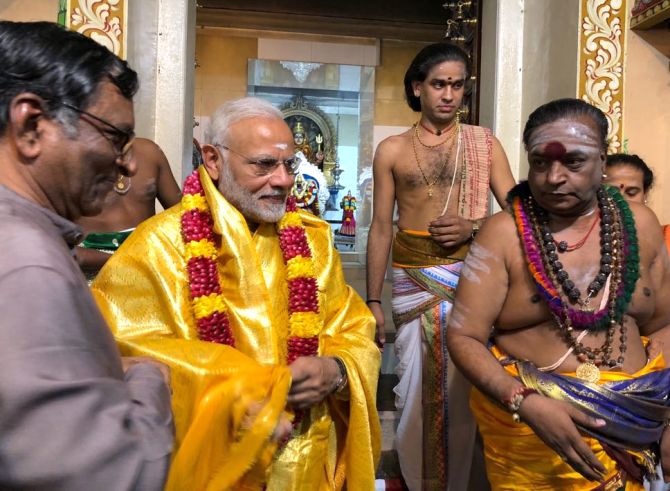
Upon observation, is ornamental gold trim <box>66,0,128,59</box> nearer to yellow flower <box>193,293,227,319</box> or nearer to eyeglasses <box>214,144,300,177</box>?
eyeglasses <box>214,144,300,177</box>

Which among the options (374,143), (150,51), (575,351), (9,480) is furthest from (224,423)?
(374,143)

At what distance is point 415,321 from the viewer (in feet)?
10.6

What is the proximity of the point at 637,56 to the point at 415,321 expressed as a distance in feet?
7.68

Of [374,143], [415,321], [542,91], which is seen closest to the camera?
[415,321]

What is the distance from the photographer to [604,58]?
3824mm

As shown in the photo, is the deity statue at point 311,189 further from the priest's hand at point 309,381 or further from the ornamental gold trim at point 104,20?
the priest's hand at point 309,381

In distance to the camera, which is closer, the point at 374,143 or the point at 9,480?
the point at 9,480

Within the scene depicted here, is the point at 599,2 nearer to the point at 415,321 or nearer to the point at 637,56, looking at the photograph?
the point at 637,56

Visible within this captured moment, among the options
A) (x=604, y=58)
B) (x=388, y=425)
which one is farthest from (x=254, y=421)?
(x=604, y=58)

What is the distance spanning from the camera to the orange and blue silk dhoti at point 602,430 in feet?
6.26

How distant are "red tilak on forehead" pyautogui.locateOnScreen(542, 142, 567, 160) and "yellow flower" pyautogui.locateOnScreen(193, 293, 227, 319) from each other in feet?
3.96

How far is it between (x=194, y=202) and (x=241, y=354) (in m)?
0.58

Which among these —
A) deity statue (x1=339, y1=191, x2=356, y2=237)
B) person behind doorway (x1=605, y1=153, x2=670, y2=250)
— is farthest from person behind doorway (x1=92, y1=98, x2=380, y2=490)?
deity statue (x1=339, y1=191, x2=356, y2=237)

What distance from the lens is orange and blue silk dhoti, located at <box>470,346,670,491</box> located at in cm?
191
